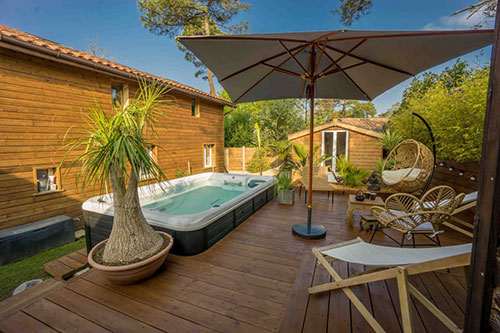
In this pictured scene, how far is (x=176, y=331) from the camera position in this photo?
1773 millimetres

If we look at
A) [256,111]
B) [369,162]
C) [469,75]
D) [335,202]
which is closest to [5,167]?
[335,202]

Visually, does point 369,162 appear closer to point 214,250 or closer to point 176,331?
point 214,250

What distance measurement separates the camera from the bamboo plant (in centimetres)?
215

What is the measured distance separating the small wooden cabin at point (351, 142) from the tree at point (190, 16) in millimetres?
8085

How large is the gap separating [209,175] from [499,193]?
7320mm

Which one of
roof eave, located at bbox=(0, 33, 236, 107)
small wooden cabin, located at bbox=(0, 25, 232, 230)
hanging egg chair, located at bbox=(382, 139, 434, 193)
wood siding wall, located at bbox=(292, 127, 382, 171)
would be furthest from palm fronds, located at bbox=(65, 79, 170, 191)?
wood siding wall, located at bbox=(292, 127, 382, 171)

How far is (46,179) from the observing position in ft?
16.6

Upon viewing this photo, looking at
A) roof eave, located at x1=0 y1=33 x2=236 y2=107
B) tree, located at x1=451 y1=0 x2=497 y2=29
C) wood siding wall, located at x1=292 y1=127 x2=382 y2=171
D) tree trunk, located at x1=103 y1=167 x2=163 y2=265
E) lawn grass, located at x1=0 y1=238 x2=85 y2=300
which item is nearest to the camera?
tree trunk, located at x1=103 y1=167 x2=163 y2=265

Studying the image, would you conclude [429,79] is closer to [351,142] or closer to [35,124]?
[351,142]

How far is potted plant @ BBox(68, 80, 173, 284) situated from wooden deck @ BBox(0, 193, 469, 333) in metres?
0.27

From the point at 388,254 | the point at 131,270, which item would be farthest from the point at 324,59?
the point at 131,270

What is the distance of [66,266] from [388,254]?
429 centimetres

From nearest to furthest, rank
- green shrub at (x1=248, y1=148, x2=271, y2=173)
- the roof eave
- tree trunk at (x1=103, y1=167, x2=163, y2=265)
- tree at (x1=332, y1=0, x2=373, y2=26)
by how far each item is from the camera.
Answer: tree trunk at (x1=103, y1=167, x2=163, y2=265) < the roof eave < tree at (x1=332, y1=0, x2=373, y2=26) < green shrub at (x1=248, y1=148, x2=271, y2=173)

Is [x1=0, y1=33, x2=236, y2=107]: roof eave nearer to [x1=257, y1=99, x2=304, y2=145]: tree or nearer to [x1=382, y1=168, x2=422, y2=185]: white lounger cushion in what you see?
[x1=382, y1=168, x2=422, y2=185]: white lounger cushion
